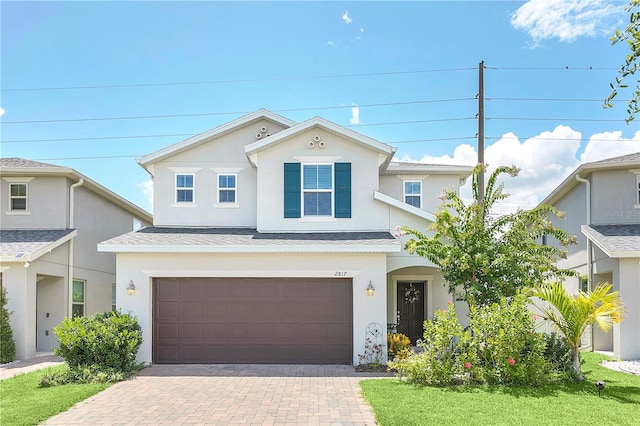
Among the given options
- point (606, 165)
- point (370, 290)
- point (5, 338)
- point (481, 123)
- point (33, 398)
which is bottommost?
point (33, 398)

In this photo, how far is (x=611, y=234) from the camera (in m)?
16.3

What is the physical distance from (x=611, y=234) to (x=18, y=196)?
61.6ft

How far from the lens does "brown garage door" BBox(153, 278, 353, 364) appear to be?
14125 mm

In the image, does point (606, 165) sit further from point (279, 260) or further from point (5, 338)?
point (5, 338)

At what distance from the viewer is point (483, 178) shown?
15.4 meters

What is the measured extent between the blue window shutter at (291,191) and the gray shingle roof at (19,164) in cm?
772

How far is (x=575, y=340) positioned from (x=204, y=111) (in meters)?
15.0

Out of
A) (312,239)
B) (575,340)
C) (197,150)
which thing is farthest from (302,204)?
(575,340)

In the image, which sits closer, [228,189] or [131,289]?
[131,289]

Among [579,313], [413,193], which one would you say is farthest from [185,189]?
[579,313]

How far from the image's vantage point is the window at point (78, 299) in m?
18.5

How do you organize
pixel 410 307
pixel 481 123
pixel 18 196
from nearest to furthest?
pixel 481 123, pixel 18 196, pixel 410 307

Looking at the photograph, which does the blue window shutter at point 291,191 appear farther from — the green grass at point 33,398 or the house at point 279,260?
the green grass at point 33,398

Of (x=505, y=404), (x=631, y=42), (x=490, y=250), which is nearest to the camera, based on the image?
(x=631, y=42)
